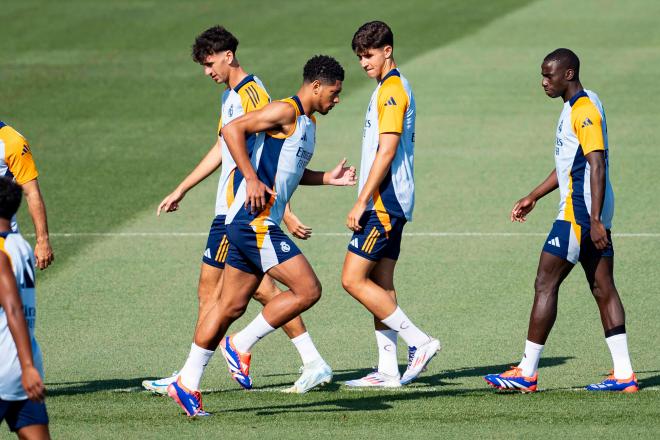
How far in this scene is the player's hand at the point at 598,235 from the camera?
844 centimetres

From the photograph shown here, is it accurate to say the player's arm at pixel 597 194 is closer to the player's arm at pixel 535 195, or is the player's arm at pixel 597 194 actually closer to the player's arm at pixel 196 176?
the player's arm at pixel 535 195

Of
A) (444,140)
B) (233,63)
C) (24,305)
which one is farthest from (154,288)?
(444,140)

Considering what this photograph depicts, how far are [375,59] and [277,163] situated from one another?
1241 millimetres

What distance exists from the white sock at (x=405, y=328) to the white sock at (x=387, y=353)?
0.76 feet

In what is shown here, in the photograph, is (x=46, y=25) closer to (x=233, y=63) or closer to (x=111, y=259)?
(x=111, y=259)

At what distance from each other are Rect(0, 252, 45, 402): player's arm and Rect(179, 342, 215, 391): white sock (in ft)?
7.12

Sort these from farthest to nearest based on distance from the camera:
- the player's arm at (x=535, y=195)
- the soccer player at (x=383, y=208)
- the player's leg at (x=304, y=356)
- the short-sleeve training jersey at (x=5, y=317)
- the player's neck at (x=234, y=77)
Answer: the player's neck at (x=234, y=77) → the player's arm at (x=535, y=195) → the soccer player at (x=383, y=208) → the player's leg at (x=304, y=356) → the short-sleeve training jersey at (x=5, y=317)

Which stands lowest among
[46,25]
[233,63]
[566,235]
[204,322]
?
[204,322]

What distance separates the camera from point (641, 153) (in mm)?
17609

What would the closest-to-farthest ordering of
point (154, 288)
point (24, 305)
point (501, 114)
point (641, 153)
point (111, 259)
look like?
point (24, 305) → point (154, 288) → point (111, 259) → point (641, 153) → point (501, 114)

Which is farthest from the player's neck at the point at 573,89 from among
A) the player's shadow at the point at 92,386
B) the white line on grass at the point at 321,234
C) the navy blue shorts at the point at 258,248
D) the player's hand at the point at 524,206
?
the white line on grass at the point at 321,234

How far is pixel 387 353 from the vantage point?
918cm

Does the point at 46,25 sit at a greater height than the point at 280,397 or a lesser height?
greater

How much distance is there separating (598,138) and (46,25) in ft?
66.6
